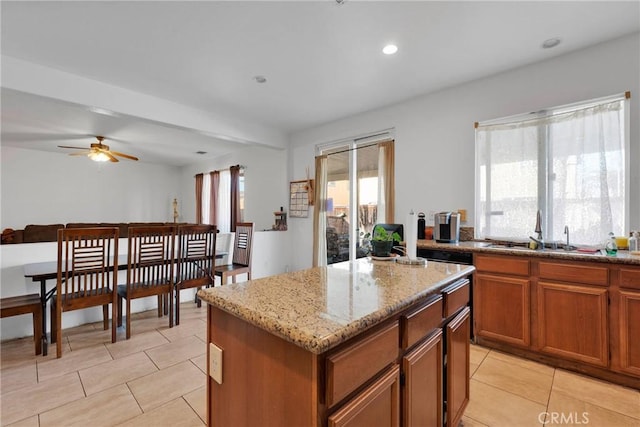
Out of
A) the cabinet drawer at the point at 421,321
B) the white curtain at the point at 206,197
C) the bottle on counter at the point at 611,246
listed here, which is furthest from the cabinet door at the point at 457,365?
the white curtain at the point at 206,197

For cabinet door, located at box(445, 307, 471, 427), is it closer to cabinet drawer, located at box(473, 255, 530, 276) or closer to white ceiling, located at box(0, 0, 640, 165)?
cabinet drawer, located at box(473, 255, 530, 276)

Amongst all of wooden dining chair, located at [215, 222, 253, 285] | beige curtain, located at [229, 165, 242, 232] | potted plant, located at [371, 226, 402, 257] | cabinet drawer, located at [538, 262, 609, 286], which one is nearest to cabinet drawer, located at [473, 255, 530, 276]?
cabinet drawer, located at [538, 262, 609, 286]

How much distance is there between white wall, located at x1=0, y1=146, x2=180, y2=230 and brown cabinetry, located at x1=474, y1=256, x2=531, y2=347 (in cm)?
792

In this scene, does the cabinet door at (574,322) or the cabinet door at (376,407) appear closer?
the cabinet door at (376,407)

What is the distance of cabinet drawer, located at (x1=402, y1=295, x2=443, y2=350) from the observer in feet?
3.46

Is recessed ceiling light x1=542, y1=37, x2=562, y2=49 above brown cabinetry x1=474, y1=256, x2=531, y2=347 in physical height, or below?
above

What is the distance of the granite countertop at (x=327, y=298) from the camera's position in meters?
0.77

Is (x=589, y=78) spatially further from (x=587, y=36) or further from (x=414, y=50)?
(x=414, y=50)

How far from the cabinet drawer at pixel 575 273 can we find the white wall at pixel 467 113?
2.18 ft

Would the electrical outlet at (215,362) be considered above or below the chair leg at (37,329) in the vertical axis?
above

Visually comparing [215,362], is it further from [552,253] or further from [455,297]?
[552,253]

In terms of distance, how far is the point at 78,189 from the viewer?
21.6 feet

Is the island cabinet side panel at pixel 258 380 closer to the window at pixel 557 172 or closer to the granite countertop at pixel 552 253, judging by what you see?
the granite countertop at pixel 552 253

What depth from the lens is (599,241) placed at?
7.89 ft
